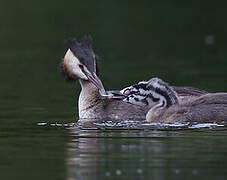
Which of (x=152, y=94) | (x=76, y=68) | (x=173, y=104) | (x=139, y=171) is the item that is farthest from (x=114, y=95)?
(x=139, y=171)

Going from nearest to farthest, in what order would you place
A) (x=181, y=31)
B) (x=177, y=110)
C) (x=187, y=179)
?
1. (x=187, y=179)
2. (x=177, y=110)
3. (x=181, y=31)

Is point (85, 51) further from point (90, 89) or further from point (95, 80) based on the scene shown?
point (90, 89)

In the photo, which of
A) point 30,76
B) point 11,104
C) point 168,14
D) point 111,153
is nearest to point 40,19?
point 168,14

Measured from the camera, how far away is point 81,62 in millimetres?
19312

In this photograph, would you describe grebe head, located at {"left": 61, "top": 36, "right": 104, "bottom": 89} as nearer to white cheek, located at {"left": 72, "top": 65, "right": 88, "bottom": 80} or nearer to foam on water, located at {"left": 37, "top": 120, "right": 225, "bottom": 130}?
white cheek, located at {"left": 72, "top": 65, "right": 88, "bottom": 80}

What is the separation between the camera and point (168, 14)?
39.4 m

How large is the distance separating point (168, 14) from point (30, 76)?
595 inches

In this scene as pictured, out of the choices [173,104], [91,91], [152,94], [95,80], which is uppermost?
[95,80]

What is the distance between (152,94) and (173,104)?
50 cm

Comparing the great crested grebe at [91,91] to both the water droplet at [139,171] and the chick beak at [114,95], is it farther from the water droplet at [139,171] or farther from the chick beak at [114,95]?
the water droplet at [139,171]

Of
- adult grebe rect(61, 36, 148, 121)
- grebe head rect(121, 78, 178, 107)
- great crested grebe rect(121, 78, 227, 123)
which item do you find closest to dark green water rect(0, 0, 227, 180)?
adult grebe rect(61, 36, 148, 121)

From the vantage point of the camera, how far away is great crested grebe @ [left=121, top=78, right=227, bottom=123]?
57.0 ft

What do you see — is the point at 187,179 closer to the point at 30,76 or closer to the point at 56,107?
the point at 56,107

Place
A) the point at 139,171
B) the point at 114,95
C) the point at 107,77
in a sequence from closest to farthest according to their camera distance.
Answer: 1. the point at 139,171
2. the point at 114,95
3. the point at 107,77
